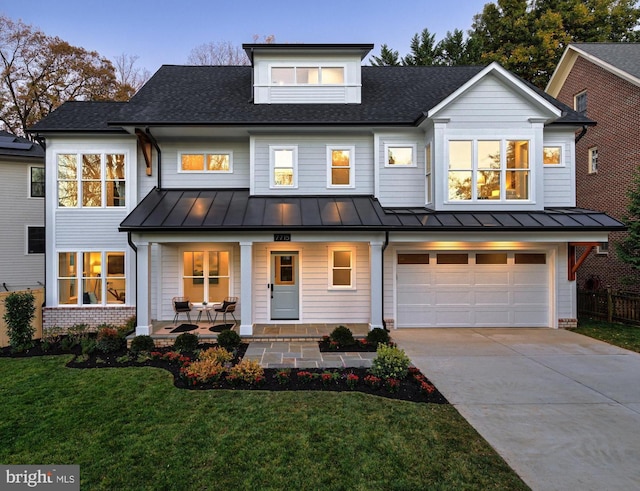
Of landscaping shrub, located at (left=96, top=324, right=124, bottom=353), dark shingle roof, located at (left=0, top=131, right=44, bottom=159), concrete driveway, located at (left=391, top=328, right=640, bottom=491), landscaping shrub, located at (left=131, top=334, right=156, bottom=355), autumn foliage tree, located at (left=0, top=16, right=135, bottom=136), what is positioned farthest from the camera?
autumn foliage tree, located at (left=0, top=16, right=135, bottom=136)

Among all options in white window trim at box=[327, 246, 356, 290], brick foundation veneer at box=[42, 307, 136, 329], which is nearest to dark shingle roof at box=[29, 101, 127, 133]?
brick foundation veneer at box=[42, 307, 136, 329]

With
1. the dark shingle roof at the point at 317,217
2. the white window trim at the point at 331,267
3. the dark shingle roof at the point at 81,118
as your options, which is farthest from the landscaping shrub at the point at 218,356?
the dark shingle roof at the point at 81,118

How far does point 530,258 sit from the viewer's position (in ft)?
35.2

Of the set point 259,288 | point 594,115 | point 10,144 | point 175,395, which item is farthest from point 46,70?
point 594,115

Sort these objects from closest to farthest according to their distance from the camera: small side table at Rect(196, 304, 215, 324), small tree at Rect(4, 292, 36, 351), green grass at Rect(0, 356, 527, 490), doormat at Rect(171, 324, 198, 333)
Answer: green grass at Rect(0, 356, 527, 490), small tree at Rect(4, 292, 36, 351), doormat at Rect(171, 324, 198, 333), small side table at Rect(196, 304, 215, 324)

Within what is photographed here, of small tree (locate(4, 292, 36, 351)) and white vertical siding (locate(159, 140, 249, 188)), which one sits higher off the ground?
white vertical siding (locate(159, 140, 249, 188))

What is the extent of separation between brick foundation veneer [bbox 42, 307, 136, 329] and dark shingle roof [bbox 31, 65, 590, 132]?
551 centimetres

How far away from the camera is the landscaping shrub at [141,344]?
8043 mm

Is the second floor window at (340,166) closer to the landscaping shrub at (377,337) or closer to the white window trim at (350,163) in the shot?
the white window trim at (350,163)

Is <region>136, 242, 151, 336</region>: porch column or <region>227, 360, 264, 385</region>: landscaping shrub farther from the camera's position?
<region>136, 242, 151, 336</region>: porch column

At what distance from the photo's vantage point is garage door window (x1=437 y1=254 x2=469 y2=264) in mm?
10672

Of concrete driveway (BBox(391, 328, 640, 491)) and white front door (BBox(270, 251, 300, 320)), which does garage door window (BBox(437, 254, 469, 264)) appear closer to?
concrete driveway (BBox(391, 328, 640, 491))

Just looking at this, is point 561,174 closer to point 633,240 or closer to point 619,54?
point 633,240

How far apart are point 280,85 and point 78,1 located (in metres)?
23.4
